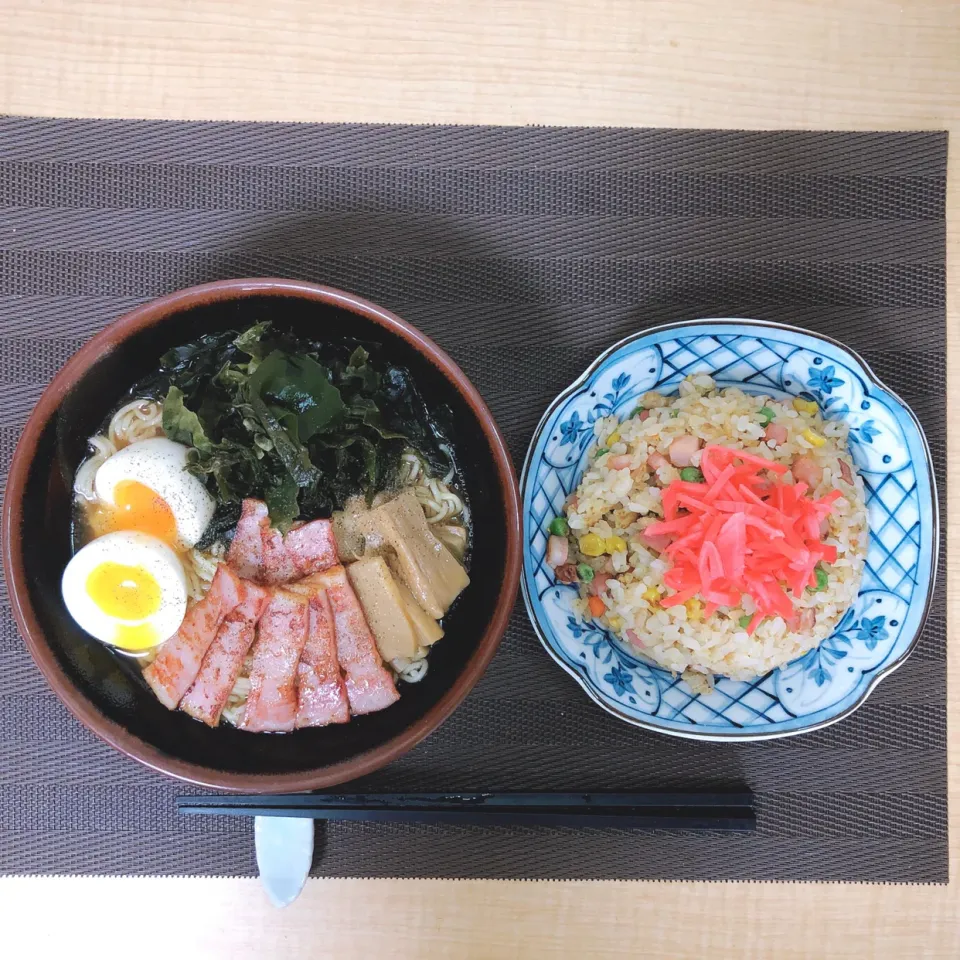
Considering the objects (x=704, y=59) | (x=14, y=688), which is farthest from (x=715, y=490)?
(x=14, y=688)

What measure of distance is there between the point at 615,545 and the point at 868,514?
0.56 metres

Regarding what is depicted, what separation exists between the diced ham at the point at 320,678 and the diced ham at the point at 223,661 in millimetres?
97

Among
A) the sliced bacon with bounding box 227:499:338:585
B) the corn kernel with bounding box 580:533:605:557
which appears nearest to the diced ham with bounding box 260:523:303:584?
the sliced bacon with bounding box 227:499:338:585

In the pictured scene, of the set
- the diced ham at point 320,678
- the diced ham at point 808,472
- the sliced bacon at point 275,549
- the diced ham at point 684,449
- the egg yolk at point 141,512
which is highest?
the diced ham at point 684,449

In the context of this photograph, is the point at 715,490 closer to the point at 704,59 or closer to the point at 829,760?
the point at 829,760

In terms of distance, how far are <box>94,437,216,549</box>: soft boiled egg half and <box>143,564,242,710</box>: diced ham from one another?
0.13 m

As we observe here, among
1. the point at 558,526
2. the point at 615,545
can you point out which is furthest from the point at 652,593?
the point at 558,526

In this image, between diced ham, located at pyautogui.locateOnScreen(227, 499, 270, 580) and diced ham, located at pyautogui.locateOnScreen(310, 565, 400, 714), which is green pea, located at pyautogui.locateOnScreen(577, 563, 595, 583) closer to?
diced ham, located at pyautogui.locateOnScreen(310, 565, 400, 714)

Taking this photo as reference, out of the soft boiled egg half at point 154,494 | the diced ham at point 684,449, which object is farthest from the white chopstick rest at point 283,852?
the diced ham at point 684,449

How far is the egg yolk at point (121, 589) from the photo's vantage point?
1.45m

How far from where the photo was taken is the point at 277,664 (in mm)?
1504

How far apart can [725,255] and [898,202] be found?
427 mm

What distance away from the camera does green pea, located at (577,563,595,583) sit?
5.17 ft

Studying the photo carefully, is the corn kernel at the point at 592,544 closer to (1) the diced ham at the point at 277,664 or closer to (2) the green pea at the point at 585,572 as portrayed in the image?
(2) the green pea at the point at 585,572
